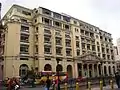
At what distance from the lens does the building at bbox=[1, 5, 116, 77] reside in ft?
140

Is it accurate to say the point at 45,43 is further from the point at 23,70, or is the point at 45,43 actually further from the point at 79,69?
the point at 79,69

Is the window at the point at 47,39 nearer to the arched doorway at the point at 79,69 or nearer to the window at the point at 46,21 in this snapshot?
the window at the point at 46,21

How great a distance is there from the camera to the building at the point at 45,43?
42625 millimetres

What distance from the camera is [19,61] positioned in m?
42.3

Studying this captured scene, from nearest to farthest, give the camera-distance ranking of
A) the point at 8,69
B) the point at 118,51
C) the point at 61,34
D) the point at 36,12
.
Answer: the point at 8,69, the point at 36,12, the point at 61,34, the point at 118,51

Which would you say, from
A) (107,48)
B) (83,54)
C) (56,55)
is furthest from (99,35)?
(56,55)

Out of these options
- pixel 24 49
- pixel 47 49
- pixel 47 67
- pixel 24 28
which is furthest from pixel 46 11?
pixel 47 67

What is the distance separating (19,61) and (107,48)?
41.8m

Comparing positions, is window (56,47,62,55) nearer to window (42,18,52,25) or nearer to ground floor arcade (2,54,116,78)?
ground floor arcade (2,54,116,78)

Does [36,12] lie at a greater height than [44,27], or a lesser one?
greater

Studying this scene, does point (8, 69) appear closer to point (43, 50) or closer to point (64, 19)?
point (43, 50)

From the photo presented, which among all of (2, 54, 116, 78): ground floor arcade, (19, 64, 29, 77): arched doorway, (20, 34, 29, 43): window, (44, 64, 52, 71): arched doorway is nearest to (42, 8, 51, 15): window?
(20, 34, 29, 43): window

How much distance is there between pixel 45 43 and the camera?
153ft

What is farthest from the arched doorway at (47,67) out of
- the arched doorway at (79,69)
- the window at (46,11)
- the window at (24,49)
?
the window at (46,11)
